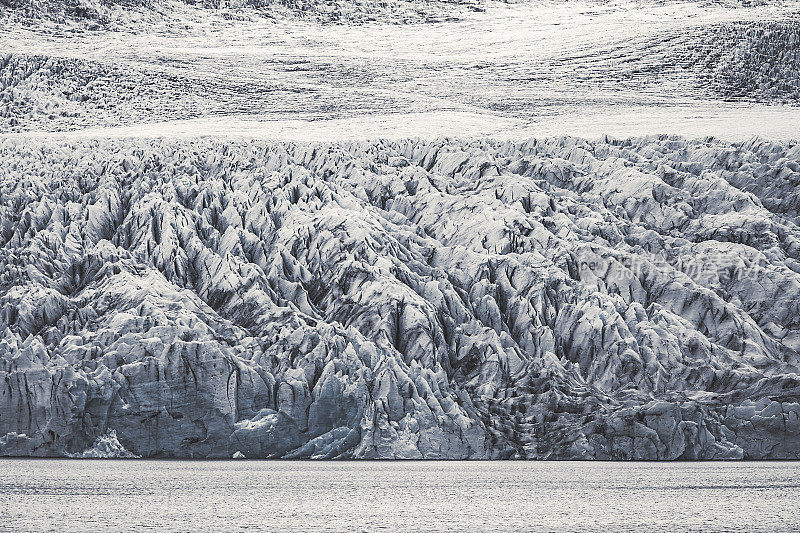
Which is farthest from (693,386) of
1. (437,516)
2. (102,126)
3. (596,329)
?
(102,126)

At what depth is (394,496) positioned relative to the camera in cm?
1689

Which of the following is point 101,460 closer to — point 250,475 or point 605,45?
point 250,475

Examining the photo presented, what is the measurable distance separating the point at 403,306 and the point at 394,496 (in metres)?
5.83

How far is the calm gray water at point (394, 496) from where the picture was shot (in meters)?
13.7

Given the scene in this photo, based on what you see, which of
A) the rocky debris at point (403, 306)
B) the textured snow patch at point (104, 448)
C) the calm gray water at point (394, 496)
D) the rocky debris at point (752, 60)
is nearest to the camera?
the calm gray water at point (394, 496)

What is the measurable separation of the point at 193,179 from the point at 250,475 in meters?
9.22

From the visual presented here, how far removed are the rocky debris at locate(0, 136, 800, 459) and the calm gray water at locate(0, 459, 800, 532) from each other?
2.27 ft

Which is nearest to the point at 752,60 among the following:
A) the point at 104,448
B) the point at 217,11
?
the point at 217,11

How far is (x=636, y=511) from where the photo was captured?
15078 millimetres

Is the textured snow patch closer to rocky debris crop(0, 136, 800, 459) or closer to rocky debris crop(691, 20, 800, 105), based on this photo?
rocky debris crop(0, 136, 800, 459)

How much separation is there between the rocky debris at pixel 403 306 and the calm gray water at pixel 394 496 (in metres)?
0.69

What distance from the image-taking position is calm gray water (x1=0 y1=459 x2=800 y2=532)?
45.0 ft

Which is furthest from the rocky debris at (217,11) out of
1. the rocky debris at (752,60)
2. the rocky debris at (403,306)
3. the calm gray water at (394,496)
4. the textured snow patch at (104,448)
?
the calm gray water at (394,496)

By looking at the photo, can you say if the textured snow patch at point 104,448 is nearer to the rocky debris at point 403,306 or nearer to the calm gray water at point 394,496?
the rocky debris at point 403,306
